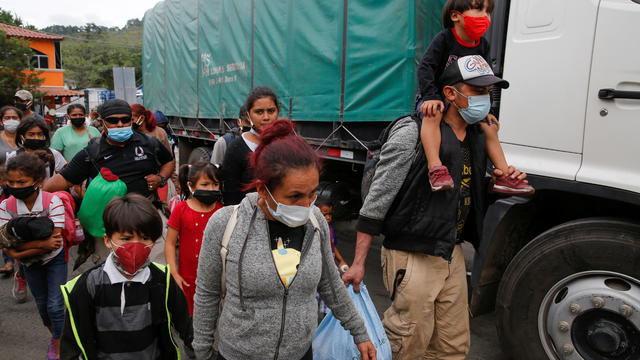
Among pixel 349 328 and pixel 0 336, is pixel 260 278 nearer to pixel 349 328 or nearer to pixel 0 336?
pixel 349 328

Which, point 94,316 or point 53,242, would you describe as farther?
point 53,242

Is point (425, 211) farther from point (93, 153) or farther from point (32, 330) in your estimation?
point (32, 330)

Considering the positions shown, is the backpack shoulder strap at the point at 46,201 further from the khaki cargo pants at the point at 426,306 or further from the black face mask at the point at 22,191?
the khaki cargo pants at the point at 426,306

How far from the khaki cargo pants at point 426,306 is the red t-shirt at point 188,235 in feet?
4.04

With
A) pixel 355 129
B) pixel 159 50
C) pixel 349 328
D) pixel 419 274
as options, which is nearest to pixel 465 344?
pixel 419 274

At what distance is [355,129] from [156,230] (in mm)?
2655

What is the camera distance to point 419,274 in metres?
2.21

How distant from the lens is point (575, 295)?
7.90ft

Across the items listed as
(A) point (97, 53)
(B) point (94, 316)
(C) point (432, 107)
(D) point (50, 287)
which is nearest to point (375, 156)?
(C) point (432, 107)

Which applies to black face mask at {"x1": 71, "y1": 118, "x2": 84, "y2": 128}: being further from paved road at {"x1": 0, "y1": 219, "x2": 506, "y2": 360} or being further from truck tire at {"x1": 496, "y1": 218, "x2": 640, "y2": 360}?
truck tire at {"x1": 496, "y1": 218, "x2": 640, "y2": 360}

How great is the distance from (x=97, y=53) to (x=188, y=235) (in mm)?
107884

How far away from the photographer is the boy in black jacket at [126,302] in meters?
1.82

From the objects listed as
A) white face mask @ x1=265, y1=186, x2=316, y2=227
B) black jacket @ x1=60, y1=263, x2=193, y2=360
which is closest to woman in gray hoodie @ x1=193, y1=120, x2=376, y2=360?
white face mask @ x1=265, y1=186, x2=316, y2=227

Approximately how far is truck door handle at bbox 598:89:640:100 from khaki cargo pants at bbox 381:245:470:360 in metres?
1.02
